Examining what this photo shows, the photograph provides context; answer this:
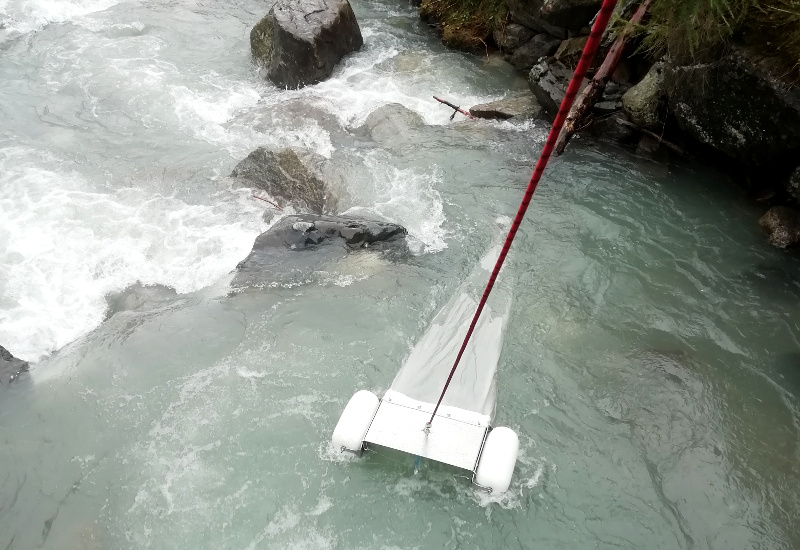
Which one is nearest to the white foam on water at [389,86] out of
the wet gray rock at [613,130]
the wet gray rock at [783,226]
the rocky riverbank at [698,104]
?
the rocky riverbank at [698,104]

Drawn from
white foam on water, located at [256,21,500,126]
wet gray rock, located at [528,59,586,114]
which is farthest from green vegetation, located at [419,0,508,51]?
wet gray rock, located at [528,59,586,114]

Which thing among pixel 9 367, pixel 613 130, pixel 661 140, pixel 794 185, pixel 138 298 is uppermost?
pixel 794 185

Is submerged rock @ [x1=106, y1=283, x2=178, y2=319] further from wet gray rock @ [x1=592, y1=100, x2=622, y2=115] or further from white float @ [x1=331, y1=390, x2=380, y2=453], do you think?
wet gray rock @ [x1=592, y1=100, x2=622, y2=115]

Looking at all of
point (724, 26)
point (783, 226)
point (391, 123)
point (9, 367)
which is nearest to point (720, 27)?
point (724, 26)

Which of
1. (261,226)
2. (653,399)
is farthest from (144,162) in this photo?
(653,399)

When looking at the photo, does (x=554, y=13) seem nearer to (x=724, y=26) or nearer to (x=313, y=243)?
(x=724, y=26)

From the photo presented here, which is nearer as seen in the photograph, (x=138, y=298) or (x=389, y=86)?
(x=138, y=298)

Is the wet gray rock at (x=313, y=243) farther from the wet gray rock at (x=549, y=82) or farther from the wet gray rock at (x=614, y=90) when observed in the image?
the wet gray rock at (x=614, y=90)

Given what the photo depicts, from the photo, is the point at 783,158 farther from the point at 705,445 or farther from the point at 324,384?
the point at 324,384
